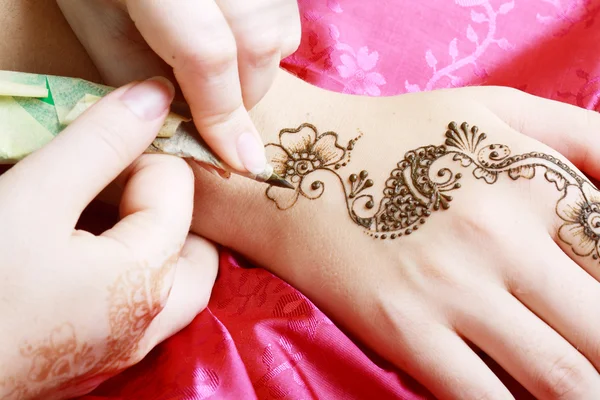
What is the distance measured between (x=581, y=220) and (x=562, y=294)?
123 mm

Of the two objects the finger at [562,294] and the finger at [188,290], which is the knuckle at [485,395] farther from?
the finger at [188,290]

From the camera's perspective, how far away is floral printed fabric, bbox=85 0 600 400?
88 cm

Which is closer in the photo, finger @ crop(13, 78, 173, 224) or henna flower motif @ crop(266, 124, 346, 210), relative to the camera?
finger @ crop(13, 78, 173, 224)

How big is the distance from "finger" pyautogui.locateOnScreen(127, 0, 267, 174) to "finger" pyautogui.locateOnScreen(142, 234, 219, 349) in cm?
25

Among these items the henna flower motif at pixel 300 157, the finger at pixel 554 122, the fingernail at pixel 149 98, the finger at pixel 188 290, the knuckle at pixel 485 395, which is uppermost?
the finger at pixel 554 122

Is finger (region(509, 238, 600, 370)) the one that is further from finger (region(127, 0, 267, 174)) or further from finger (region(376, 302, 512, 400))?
finger (region(127, 0, 267, 174))

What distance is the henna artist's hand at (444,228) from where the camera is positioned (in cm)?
87

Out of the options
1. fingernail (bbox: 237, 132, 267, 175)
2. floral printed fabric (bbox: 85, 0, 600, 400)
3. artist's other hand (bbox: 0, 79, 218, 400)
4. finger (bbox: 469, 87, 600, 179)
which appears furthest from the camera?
finger (bbox: 469, 87, 600, 179)

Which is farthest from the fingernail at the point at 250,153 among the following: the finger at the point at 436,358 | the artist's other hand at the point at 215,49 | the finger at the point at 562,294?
the finger at the point at 562,294

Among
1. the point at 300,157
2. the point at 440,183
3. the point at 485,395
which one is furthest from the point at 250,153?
the point at 485,395

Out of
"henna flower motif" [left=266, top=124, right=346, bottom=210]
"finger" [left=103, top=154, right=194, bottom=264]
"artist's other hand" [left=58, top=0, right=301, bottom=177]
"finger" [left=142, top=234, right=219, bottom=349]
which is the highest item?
"artist's other hand" [left=58, top=0, right=301, bottom=177]

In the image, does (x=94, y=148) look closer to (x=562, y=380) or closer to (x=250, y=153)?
(x=250, y=153)

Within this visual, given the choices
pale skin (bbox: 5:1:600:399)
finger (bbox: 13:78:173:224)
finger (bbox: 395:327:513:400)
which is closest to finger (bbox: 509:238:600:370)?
pale skin (bbox: 5:1:600:399)

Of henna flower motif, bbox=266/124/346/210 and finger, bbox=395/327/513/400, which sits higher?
henna flower motif, bbox=266/124/346/210
